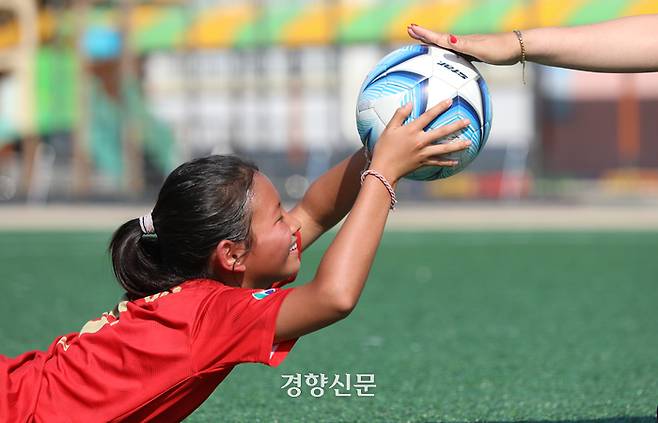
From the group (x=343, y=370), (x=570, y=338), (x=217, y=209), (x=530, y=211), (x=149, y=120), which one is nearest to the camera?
(x=217, y=209)

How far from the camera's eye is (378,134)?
273cm

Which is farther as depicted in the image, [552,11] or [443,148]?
[552,11]

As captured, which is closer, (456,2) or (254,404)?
(254,404)

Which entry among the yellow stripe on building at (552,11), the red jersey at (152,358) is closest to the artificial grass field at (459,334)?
the red jersey at (152,358)

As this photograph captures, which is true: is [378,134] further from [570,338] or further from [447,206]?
[447,206]

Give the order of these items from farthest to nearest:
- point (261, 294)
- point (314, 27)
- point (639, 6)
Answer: point (314, 27), point (639, 6), point (261, 294)

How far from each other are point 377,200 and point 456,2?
16.1 metres

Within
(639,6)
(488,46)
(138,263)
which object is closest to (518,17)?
(639,6)

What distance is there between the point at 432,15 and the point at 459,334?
42.2 ft

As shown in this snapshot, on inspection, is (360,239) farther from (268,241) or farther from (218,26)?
(218,26)

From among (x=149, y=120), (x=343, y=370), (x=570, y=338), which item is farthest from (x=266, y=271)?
(x=149, y=120)

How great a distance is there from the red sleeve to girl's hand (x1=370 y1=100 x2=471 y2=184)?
38cm

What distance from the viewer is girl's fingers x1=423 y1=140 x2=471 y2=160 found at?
2436 millimetres

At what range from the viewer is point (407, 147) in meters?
2.41
